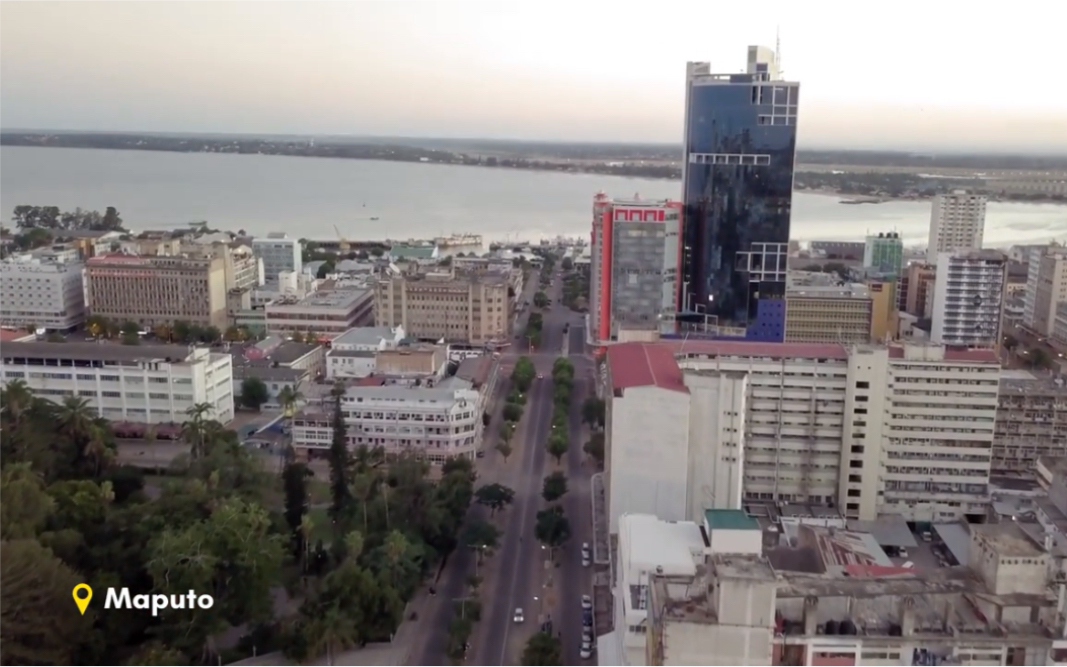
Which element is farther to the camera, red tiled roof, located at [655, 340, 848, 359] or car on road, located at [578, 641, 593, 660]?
red tiled roof, located at [655, 340, 848, 359]

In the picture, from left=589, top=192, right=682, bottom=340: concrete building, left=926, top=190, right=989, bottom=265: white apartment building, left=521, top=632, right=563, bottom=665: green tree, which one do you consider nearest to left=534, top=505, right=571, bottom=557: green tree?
left=521, top=632, right=563, bottom=665: green tree

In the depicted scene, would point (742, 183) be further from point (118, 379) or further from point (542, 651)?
point (542, 651)

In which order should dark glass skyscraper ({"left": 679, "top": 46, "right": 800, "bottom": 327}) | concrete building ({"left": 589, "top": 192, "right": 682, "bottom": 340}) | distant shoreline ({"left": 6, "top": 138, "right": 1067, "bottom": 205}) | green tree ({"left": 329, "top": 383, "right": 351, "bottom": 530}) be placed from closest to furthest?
1. green tree ({"left": 329, "top": 383, "right": 351, "bottom": 530})
2. concrete building ({"left": 589, "top": 192, "right": 682, "bottom": 340})
3. dark glass skyscraper ({"left": 679, "top": 46, "right": 800, "bottom": 327})
4. distant shoreline ({"left": 6, "top": 138, "right": 1067, "bottom": 205})

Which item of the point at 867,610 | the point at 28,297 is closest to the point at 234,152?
the point at 28,297

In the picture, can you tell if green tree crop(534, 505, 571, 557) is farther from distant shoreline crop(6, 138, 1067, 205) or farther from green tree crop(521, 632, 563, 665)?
distant shoreline crop(6, 138, 1067, 205)

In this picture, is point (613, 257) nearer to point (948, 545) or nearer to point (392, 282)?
point (392, 282)

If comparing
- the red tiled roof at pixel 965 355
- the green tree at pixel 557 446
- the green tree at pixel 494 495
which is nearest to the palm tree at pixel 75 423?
the green tree at pixel 494 495

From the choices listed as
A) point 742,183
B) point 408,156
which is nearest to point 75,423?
point 742,183
